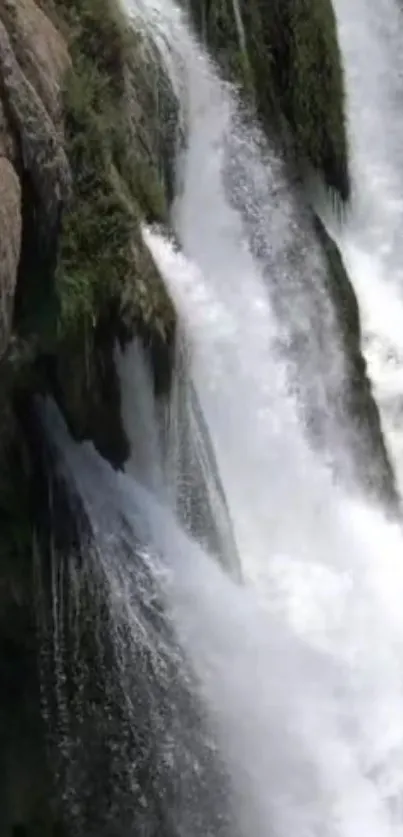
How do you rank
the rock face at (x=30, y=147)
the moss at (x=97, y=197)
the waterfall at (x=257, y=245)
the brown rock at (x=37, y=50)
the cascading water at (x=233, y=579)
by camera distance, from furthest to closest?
the waterfall at (x=257, y=245)
the cascading water at (x=233, y=579)
the moss at (x=97, y=197)
the brown rock at (x=37, y=50)
the rock face at (x=30, y=147)

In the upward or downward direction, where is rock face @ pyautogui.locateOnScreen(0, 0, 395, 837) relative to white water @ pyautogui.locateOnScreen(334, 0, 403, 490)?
downward

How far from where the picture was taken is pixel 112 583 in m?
5.87

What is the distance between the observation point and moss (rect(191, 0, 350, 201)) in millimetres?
8352

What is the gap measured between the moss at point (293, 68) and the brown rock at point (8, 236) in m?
3.49

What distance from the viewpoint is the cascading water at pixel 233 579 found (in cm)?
602

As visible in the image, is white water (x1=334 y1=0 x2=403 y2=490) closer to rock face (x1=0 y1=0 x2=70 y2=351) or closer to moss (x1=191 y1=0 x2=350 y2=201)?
moss (x1=191 y1=0 x2=350 y2=201)

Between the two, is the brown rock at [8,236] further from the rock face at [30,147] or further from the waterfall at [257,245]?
the waterfall at [257,245]

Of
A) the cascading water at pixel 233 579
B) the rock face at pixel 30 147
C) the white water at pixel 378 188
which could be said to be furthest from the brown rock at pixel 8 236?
the white water at pixel 378 188

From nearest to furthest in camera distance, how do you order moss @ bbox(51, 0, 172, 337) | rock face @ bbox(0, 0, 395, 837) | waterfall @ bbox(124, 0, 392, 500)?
1. rock face @ bbox(0, 0, 395, 837)
2. moss @ bbox(51, 0, 172, 337)
3. waterfall @ bbox(124, 0, 392, 500)

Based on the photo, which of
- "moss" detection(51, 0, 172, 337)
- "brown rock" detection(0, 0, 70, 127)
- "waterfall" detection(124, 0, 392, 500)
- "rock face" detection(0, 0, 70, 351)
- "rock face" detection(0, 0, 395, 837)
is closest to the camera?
"rock face" detection(0, 0, 70, 351)

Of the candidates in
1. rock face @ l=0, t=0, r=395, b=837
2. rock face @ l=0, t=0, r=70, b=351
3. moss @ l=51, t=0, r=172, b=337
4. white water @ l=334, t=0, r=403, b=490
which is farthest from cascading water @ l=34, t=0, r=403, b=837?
white water @ l=334, t=0, r=403, b=490

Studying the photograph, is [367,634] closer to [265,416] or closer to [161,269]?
[265,416]

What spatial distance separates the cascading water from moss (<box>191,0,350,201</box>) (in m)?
0.33

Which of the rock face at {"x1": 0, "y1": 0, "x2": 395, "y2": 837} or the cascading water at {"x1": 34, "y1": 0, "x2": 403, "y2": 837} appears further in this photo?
the cascading water at {"x1": 34, "y1": 0, "x2": 403, "y2": 837}
